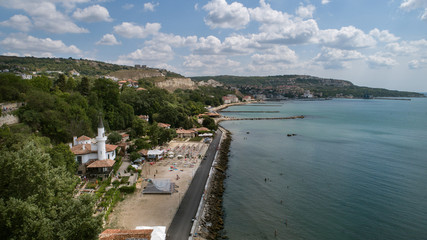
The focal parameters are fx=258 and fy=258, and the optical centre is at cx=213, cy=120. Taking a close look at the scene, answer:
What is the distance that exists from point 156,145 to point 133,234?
940 inches

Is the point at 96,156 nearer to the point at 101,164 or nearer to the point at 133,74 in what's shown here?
the point at 101,164

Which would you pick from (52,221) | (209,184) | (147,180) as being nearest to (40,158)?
(52,221)

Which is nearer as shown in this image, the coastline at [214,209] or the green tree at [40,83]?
the coastline at [214,209]

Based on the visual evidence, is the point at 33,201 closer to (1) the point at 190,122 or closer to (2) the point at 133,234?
(2) the point at 133,234

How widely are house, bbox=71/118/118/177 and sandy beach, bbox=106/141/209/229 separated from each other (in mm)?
3561

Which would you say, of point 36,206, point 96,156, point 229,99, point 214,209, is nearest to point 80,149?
point 96,156

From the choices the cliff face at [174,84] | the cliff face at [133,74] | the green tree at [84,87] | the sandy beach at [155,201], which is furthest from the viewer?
the cliff face at [174,84]

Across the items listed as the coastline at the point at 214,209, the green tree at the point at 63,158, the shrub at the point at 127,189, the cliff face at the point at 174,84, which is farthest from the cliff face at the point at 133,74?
the shrub at the point at 127,189

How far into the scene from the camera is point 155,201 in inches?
823

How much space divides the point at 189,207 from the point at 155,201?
3072 mm

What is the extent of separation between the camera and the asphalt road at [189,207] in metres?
16.4

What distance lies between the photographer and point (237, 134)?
55.2 meters

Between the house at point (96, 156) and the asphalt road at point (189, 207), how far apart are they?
26.8 ft

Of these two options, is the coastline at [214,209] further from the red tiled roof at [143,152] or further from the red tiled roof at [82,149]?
the red tiled roof at [82,149]
